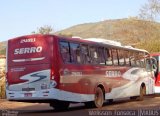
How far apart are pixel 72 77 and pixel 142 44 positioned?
32621 millimetres

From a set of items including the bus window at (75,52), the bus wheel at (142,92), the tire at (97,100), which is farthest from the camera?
the bus wheel at (142,92)

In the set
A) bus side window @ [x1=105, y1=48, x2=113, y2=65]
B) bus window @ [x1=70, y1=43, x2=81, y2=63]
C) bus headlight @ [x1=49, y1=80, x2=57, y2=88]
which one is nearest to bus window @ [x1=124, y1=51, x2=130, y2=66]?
bus side window @ [x1=105, y1=48, x2=113, y2=65]

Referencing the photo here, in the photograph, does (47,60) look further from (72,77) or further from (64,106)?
(64,106)

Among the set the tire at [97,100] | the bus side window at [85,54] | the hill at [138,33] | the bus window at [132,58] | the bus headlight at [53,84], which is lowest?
the tire at [97,100]

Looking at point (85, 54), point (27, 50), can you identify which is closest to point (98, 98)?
point (85, 54)

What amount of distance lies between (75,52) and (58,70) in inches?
68.4

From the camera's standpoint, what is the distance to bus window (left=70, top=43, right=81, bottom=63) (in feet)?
61.9

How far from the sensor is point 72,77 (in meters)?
18.6

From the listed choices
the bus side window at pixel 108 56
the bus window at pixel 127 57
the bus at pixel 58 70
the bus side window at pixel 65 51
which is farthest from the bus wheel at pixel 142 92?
the bus side window at pixel 65 51

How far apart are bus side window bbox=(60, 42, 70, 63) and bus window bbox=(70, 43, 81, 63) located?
→ 1.20 feet

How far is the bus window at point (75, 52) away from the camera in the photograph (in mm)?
18859

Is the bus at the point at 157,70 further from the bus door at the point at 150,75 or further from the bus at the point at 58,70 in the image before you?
the bus at the point at 58,70

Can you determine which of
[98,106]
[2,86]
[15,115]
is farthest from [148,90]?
[15,115]

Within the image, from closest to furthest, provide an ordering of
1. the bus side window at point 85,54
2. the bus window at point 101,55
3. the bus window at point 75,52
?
the bus window at point 75,52 < the bus side window at point 85,54 < the bus window at point 101,55
